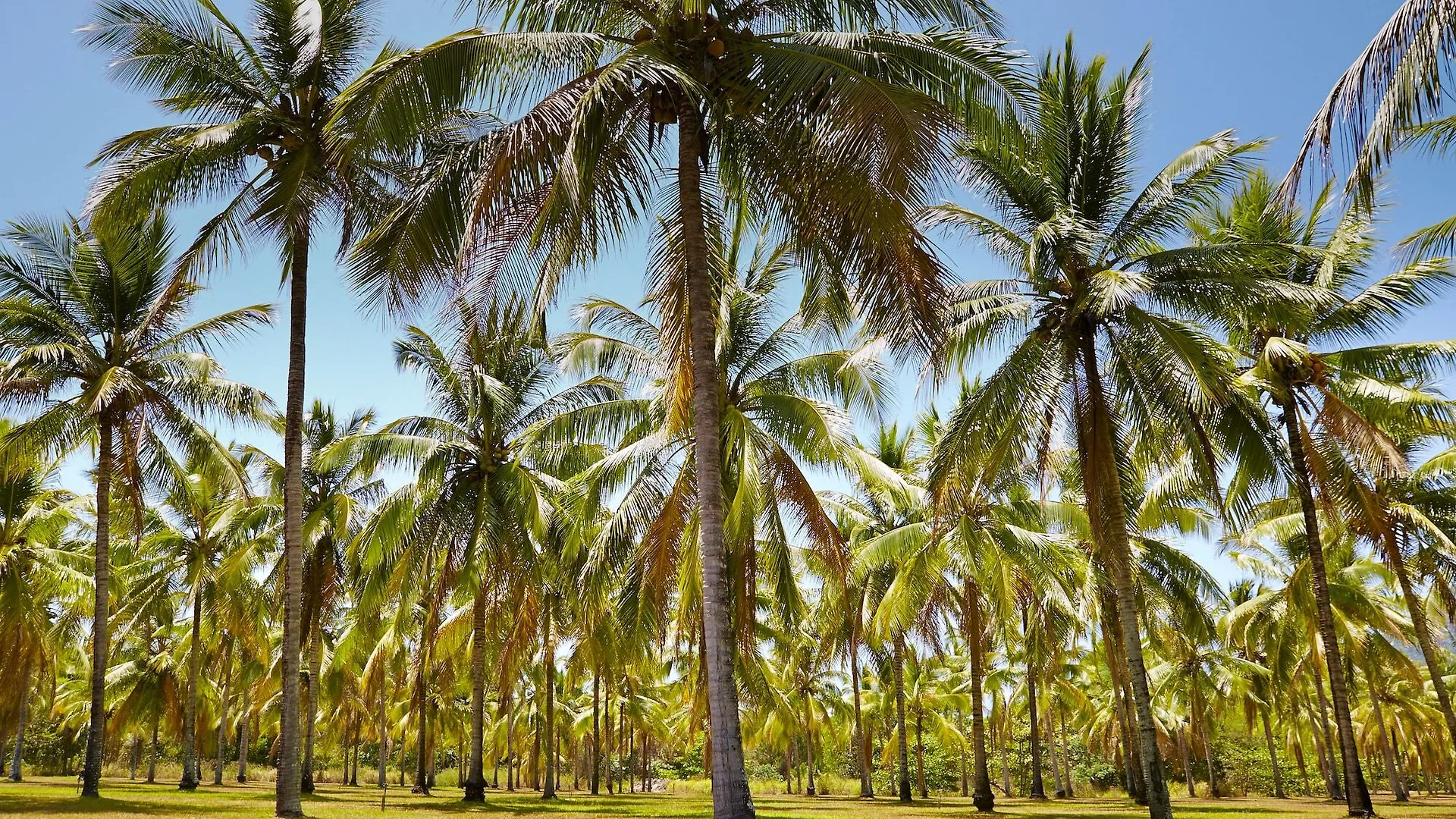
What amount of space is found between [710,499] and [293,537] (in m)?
7.93

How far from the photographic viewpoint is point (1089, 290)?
13078mm

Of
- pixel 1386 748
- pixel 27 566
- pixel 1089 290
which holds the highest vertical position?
pixel 1089 290

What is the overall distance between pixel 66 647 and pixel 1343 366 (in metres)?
44.4

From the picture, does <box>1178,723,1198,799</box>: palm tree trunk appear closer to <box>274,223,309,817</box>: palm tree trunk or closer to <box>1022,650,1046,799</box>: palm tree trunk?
<box>1022,650,1046,799</box>: palm tree trunk

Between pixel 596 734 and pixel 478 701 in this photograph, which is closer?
pixel 478 701

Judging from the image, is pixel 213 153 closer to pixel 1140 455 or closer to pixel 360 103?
pixel 360 103

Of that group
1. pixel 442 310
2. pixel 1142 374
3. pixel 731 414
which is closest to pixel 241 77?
pixel 442 310

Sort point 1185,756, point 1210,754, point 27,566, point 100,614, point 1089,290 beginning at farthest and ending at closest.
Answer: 1. point 1185,756
2. point 1210,754
3. point 27,566
4. point 100,614
5. point 1089,290

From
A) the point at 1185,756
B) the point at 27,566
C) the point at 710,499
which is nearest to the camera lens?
the point at 710,499

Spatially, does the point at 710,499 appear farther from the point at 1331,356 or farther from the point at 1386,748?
the point at 1386,748

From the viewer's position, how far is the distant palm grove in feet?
30.1

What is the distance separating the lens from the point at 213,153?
1380 cm

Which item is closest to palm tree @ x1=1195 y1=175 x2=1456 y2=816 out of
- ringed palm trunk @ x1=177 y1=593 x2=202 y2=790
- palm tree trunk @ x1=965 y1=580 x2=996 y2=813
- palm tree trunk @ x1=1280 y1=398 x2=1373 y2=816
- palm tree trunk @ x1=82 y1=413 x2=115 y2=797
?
palm tree trunk @ x1=1280 y1=398 x2=1373 y2=816

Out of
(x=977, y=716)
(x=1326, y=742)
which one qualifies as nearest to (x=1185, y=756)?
(x=1326, y=742)
